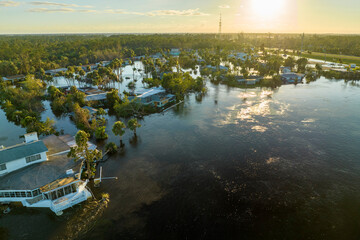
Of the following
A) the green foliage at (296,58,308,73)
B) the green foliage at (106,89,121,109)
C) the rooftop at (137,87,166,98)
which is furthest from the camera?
the green foliage at (296,58,308,73)

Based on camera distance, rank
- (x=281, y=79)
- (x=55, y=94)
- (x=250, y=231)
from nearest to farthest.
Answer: (x=250, y=231) < (x=55, y=94) < (x=281, y=79)

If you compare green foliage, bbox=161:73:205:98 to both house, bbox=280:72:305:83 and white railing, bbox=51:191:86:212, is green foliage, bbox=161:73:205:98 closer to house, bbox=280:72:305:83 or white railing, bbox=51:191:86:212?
white railing, bbox=51:191:86:212

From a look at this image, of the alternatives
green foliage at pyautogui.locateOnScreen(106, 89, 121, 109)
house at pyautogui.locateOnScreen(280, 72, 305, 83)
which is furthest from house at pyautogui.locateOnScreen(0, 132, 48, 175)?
house at pyautogui.locateOnScreen(280, 72, 305, 83)

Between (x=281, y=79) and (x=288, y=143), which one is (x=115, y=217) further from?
(x=281, y=79)

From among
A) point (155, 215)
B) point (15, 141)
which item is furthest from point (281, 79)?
point (15, 141)

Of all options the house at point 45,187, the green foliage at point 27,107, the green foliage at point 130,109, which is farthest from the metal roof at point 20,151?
the green foliage at point 130,109

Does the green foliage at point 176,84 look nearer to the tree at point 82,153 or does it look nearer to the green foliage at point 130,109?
the green foliage at point 130,109

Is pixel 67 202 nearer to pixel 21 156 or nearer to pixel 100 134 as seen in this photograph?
pixel 21 156
